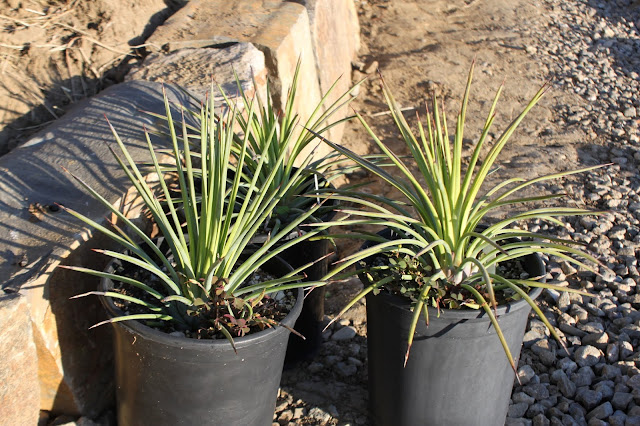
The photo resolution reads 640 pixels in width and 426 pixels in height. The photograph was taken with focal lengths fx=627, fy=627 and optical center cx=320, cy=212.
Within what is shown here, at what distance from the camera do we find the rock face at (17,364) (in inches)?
64.1

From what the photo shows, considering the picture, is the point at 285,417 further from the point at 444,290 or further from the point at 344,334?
Answer: the point at 444,290

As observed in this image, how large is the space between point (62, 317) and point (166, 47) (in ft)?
5.87

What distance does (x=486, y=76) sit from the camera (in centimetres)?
480

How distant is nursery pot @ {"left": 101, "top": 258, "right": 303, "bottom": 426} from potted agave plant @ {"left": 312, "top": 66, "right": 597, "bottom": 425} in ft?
1.00

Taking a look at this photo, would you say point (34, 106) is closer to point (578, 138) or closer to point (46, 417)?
point (46, 417)

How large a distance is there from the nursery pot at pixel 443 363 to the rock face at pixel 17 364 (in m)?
0.97

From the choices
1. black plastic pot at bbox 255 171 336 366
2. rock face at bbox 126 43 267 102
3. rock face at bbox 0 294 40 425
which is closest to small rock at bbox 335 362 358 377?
black plastic pot at bbox 255 171 336 366

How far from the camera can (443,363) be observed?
1.81 meters

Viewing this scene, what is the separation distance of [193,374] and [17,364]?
0.49m

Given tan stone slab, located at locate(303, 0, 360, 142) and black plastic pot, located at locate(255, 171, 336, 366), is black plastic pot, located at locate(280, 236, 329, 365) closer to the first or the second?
black plastic pot, located at locate(255, 171, 336, 366)

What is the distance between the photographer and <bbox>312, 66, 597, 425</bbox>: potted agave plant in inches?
69.1

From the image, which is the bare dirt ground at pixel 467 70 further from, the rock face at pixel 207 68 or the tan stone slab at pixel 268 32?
the rock face at pixel 207 68

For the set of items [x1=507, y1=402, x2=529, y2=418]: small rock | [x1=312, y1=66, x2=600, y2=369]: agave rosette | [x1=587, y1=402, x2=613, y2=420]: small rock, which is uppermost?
[x1=312, y1=66, x2=600, y2=369]: agave rosette

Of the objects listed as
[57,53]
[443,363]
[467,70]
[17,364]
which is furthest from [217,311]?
[467,70]
